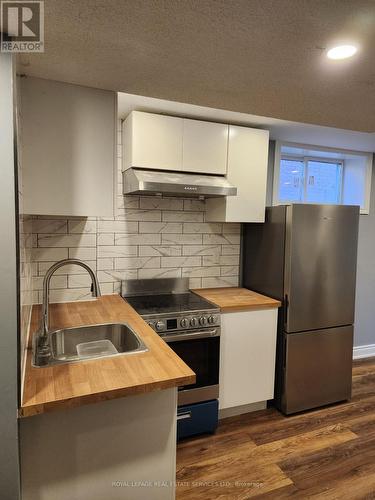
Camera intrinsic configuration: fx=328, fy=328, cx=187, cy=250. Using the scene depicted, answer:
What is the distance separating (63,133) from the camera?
1676mm

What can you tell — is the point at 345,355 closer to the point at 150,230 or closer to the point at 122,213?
the point at 150,230

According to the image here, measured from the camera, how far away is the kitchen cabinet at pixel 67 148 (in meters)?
1.60

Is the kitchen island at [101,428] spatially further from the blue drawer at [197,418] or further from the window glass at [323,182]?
the window glass at [323,182]

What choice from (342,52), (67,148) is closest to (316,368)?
(342,52)

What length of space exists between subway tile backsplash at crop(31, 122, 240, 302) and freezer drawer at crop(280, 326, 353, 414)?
2.76ft

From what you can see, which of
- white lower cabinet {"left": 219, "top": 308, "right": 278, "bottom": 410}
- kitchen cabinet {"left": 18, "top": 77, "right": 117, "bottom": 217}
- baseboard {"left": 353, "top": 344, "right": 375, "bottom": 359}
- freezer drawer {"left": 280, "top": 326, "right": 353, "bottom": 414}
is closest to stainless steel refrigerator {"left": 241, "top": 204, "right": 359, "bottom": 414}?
freezer drawer {"left": 280, "top": 326, "right": 353, "bottom": 414}

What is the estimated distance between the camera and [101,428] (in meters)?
1.23

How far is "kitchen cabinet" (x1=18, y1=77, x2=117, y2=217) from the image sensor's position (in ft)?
5.25

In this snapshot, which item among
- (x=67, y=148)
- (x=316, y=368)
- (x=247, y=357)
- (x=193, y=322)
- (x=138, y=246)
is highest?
(x=67, y=148)

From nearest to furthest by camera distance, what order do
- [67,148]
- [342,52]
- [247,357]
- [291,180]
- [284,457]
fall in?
[342,52] → [67,148] → [284,457] → [247,357] → [291,180]

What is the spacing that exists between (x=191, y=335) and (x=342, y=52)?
71.1 inches

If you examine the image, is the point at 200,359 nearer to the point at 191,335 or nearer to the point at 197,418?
the point at 191,335

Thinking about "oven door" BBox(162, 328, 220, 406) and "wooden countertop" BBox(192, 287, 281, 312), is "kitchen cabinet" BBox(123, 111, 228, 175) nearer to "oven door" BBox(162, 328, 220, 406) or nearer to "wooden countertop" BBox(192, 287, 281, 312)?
"wooden countertop" BBox(192, 287, 281, 312)

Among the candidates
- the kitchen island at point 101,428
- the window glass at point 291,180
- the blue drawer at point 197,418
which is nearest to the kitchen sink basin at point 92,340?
the kitchen island at point 101,428
